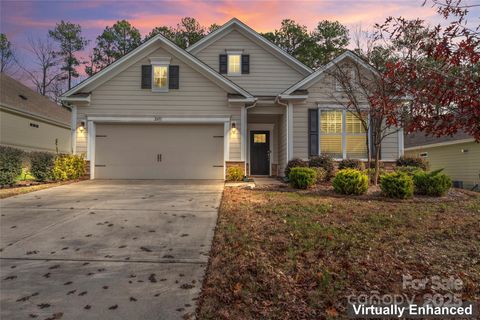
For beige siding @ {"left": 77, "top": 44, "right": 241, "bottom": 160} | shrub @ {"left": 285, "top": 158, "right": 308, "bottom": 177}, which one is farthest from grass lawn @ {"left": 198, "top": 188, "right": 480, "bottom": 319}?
beige siding @ {"left": 77, "top": 44, "right": 241, "bottom": 160}

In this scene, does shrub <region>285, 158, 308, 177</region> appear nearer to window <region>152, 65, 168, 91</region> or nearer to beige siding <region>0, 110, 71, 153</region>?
window <region>152, 65, 168, 91</region>

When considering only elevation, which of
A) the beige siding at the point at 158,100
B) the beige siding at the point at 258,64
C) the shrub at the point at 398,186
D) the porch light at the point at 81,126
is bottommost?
the shrub at the point at 398,186

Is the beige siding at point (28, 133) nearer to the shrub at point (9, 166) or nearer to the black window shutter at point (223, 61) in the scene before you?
the shrub at point (9, 166)

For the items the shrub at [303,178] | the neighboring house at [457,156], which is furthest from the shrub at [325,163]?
the neighboring house at [457,156]

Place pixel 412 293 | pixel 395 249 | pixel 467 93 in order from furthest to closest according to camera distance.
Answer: pixel 395 249 < pixel 412 293 < pixel 467 93

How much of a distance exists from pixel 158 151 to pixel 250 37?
703cm

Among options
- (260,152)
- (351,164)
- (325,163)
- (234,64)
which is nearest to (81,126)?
(234,64)

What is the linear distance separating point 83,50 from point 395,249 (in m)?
35.6

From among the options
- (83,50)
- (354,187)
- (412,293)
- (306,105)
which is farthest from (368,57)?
(83,50)

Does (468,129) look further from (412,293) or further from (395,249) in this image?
(395,249)

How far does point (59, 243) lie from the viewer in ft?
15.9

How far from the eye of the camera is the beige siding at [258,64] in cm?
1488

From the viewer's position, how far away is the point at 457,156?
62.8 ft

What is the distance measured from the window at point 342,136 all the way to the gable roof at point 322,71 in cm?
130
